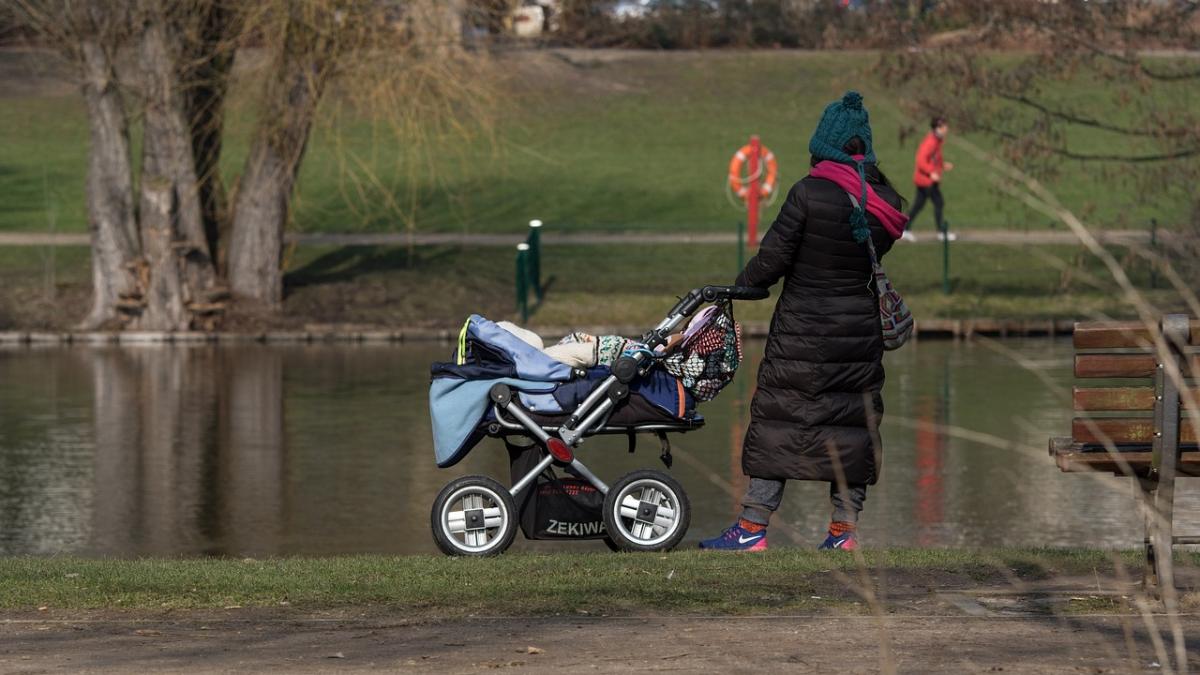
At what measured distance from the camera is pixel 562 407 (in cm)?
942

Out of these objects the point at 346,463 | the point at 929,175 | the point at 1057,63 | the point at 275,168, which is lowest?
the point at 346,463

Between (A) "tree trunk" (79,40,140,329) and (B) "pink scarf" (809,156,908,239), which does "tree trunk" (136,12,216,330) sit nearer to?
(A) "tree trunk" (79,40,140,329)

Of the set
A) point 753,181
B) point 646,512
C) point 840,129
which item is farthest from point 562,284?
point 840,129

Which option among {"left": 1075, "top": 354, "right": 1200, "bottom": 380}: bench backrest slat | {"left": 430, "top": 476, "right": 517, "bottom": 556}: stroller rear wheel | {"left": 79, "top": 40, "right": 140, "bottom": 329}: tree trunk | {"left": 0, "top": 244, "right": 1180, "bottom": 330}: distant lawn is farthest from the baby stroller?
{"left": 79, "top": 40, "right": 140, "bottom": 329}: tree trunk

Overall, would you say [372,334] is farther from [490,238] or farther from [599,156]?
[599,156]

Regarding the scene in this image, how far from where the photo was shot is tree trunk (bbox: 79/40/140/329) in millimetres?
23734

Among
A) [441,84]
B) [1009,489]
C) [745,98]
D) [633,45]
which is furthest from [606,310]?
[633,45]

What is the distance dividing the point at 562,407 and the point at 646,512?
0.62 m

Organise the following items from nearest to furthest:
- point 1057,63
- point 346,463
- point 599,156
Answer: point 346,463 < point 1057,63 < point 599,156

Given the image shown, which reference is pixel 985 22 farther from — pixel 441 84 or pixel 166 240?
pixel 166 240

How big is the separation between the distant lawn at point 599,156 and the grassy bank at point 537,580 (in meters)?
14.9

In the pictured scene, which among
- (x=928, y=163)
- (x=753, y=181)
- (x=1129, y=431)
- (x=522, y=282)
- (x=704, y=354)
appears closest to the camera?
(x=1129, y=431)

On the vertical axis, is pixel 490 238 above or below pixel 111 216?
below

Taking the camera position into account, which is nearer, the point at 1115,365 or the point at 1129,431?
the point at 1115,365
